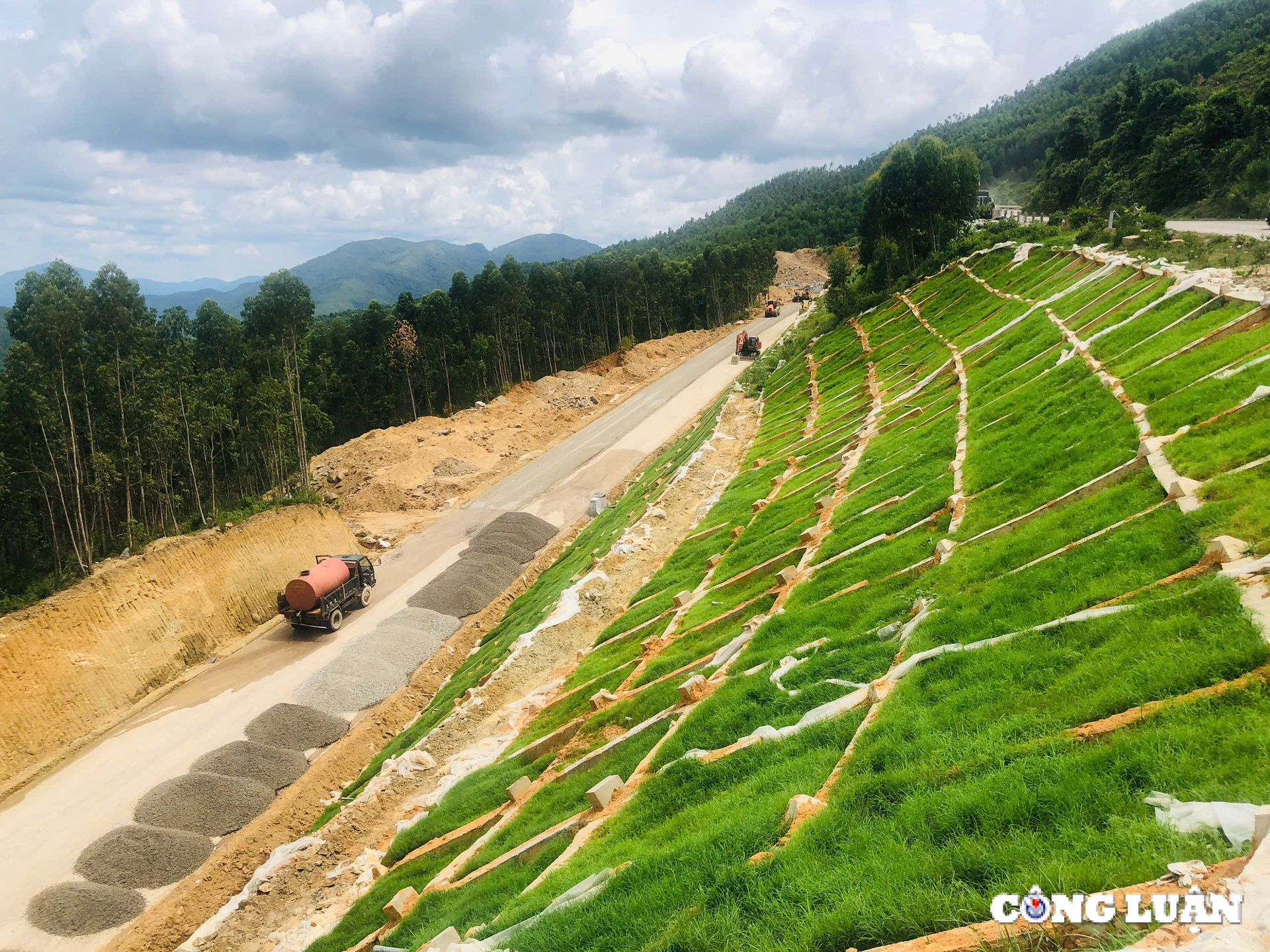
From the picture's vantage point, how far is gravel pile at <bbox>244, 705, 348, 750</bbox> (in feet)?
75.4

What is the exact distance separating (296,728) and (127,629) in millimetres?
9528

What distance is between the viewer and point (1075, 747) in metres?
6.92

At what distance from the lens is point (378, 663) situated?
27.0m

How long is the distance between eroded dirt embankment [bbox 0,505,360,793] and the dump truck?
2515 mm

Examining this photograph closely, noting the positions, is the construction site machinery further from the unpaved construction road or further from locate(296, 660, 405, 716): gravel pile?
locate(296, 660, 405, 716): gravel pile

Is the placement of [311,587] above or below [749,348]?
below

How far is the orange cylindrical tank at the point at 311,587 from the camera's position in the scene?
29531mm

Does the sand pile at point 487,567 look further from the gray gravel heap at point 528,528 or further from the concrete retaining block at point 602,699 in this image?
the concrete retaining block at point 602,699

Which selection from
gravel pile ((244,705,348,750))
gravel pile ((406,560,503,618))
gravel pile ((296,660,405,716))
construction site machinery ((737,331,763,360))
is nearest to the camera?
gravel pile ((244,705,348,750))

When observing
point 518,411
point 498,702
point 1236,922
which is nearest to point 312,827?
point 498,702

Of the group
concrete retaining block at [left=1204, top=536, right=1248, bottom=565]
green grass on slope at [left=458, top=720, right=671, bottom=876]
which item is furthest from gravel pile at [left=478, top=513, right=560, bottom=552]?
concrete retaining block at [left=1204, top=536, right=1248, bottom=565]

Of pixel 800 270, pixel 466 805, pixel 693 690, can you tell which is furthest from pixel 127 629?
pixel 800 270

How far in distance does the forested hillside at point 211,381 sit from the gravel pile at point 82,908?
13.5m

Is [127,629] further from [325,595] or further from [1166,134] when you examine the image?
[1166,134]
